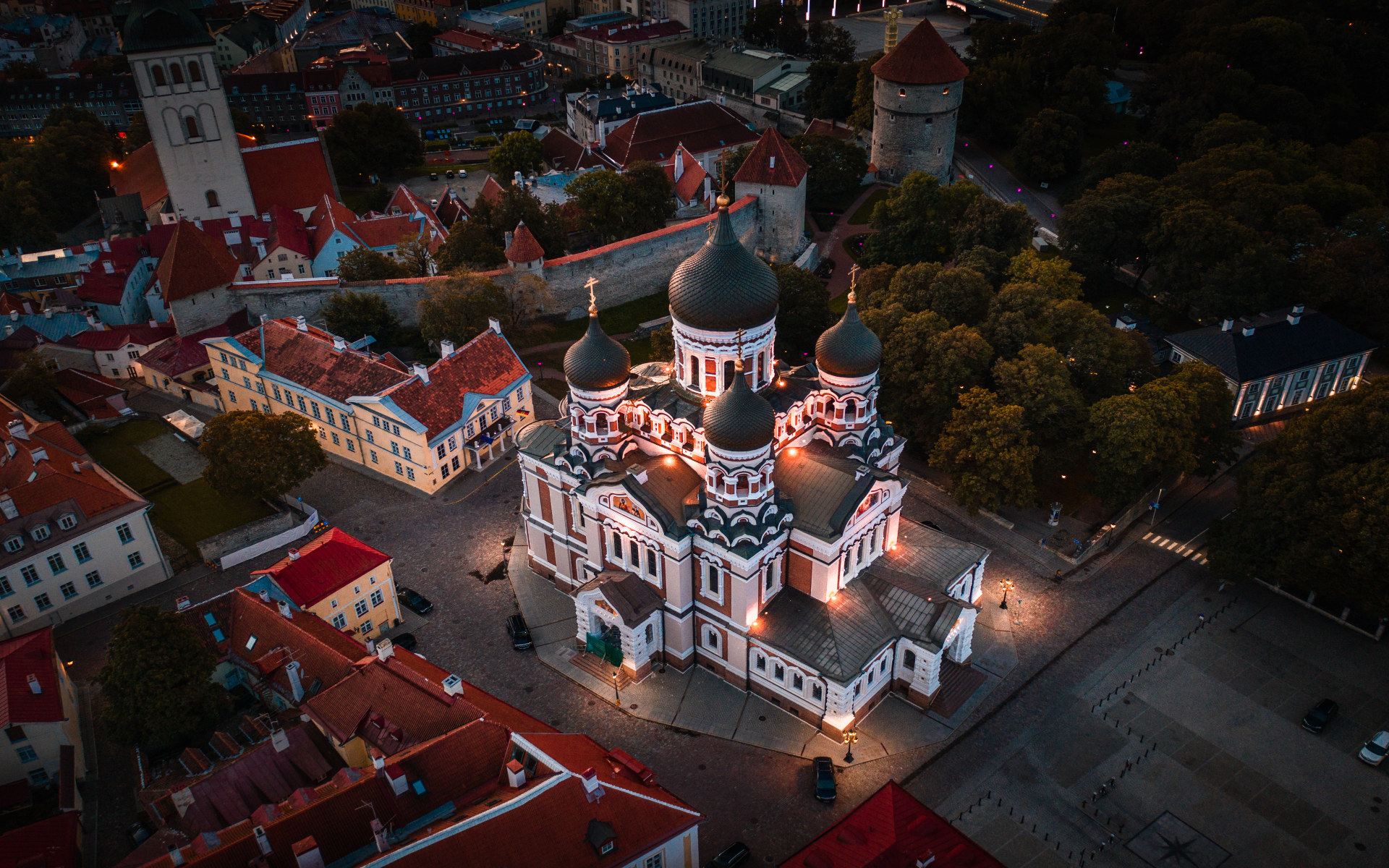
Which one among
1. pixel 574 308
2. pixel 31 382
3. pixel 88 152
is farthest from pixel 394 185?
pixel 31 382

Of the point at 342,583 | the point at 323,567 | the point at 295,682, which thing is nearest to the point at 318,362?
the point at 323,567

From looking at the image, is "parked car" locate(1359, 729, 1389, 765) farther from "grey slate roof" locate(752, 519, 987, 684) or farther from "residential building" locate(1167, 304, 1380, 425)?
"residential building" locate(1167, 304, 1380, 425)

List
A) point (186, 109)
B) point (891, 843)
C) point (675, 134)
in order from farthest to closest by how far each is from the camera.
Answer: point (675, 134), point (186, 109), point (891, 843)

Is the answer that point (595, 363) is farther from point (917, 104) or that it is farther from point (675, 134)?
point (675, 134)

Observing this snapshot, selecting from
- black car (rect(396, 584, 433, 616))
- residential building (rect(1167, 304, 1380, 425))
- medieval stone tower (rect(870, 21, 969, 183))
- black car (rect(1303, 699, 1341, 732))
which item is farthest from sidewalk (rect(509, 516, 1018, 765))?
medieval stone tower (rect(870, 21, 969, 183))

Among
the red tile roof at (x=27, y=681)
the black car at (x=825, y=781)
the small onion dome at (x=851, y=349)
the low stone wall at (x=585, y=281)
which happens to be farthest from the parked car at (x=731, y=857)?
the low stone wall at (x=585, y=281)

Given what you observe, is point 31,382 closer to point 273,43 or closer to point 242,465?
point 242,465
